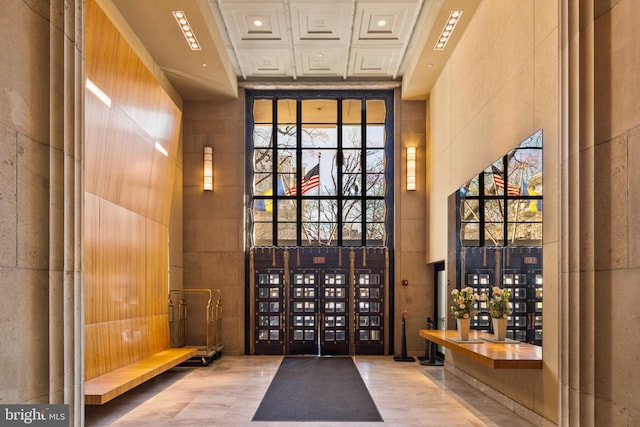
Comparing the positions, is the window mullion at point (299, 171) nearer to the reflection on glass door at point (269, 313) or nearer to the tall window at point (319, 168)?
the tall window at point (319, 168)

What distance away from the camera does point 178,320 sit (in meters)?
12.9

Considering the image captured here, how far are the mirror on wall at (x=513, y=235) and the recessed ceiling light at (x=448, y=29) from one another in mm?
2654

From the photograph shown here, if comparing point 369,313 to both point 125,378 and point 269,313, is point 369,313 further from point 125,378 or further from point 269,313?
point 125,378

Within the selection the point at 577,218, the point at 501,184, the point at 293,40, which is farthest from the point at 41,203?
the point at 293,40

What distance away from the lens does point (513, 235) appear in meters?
7.14

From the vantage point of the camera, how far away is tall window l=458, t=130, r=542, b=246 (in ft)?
21.6

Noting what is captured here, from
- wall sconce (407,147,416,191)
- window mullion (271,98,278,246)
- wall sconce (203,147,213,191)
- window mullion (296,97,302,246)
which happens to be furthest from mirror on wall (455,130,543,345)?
wall sconce (203,147,213,191)

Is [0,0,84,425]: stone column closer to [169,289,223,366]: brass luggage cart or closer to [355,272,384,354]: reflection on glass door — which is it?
[169,289,223,366]: brass luggage cart

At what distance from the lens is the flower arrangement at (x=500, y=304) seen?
731 cm

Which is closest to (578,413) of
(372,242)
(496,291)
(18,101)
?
(18,101)

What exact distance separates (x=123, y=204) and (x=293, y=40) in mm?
5013

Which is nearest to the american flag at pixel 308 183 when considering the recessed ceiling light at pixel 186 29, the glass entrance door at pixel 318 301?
the glass entrance door at pixel 318 301

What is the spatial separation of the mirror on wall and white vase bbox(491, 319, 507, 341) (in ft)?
0.24

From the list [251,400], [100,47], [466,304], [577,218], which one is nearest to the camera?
[577,218]
